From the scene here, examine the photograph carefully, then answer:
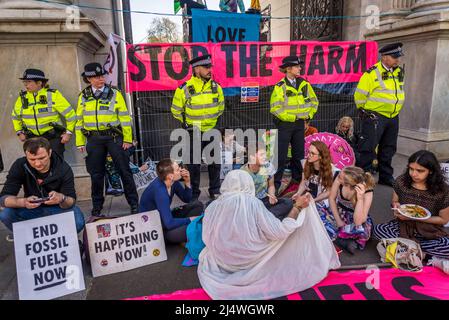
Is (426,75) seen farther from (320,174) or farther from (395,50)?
(320,174)

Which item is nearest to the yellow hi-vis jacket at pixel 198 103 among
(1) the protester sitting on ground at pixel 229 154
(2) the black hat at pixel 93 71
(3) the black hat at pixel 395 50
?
(1) the protester sitting on ground at pixel 229 154

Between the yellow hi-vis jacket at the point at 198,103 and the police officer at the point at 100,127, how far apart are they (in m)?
0.83

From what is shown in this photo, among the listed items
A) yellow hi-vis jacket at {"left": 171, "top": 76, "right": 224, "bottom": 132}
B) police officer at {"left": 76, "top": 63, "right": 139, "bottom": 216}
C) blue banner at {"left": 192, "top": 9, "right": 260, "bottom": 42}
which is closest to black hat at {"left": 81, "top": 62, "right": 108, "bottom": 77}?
police officer at {"left": 76, "top": 63, "right": 139, "bottom": 216}

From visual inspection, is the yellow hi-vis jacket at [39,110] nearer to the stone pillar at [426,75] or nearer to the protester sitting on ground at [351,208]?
the protester sitting on ground at [351,208]

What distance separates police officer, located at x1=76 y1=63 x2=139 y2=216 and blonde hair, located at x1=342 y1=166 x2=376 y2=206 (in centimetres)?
282

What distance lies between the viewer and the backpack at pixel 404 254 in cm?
326

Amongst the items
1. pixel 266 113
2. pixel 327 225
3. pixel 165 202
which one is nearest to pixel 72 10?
pixel 165 202

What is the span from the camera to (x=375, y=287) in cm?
303

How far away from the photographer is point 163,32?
75.2 feet
